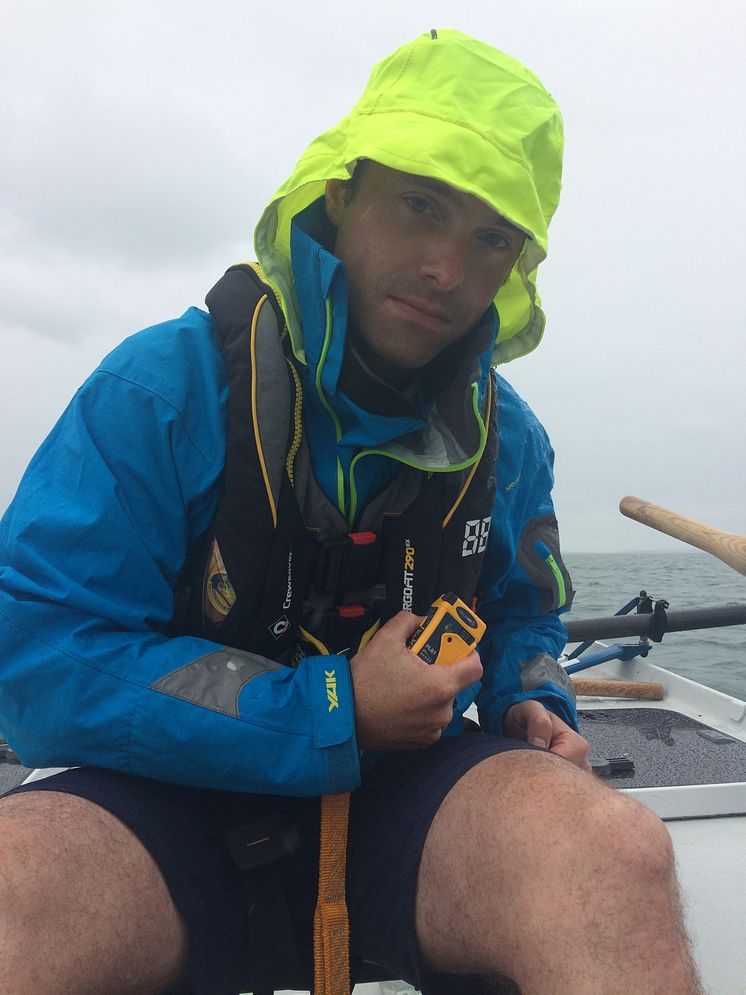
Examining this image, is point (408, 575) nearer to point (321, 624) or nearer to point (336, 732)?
point (321, 624)

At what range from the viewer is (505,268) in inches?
67.8

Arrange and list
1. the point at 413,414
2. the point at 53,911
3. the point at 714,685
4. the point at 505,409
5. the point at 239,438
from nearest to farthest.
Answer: the point at 53,911 < the point at 239,438 < the point at 413,414 < the point at 505,409 < the point at 714,685

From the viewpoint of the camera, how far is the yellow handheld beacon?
141 cm

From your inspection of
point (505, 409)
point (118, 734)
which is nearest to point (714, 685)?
point (505, 409)

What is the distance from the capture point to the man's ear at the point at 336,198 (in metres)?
1.74

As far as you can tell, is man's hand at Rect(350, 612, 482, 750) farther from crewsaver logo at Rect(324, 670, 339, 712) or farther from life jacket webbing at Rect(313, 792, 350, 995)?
life jacket webbing at Rect(313, 792, 350, 995)

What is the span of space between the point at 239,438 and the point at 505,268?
771 millimetres

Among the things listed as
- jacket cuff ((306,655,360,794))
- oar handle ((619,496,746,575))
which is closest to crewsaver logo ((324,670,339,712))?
jacket cuff ((306,655,360,794))

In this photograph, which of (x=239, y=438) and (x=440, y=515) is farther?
(x=440, y=515)

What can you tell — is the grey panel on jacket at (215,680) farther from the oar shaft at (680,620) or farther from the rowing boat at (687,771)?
the oar shaft at (680,620)

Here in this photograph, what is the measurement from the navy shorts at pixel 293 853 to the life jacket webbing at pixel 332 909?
0.21 ft

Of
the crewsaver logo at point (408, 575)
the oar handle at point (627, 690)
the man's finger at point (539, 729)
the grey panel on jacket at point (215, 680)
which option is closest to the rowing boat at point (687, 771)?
the oar handle at point (627, 690)

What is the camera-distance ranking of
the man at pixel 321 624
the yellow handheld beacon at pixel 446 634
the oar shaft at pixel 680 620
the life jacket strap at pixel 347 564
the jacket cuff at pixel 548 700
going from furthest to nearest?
the oar shaft at pixel 680 620
the jacket cuff at pixel 548 700
the life jacket strap at pixel 347 564
the yellow handheld beacon at pixel 446 634
the man at pixel 321 624

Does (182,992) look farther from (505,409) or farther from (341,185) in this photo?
(341,185)
